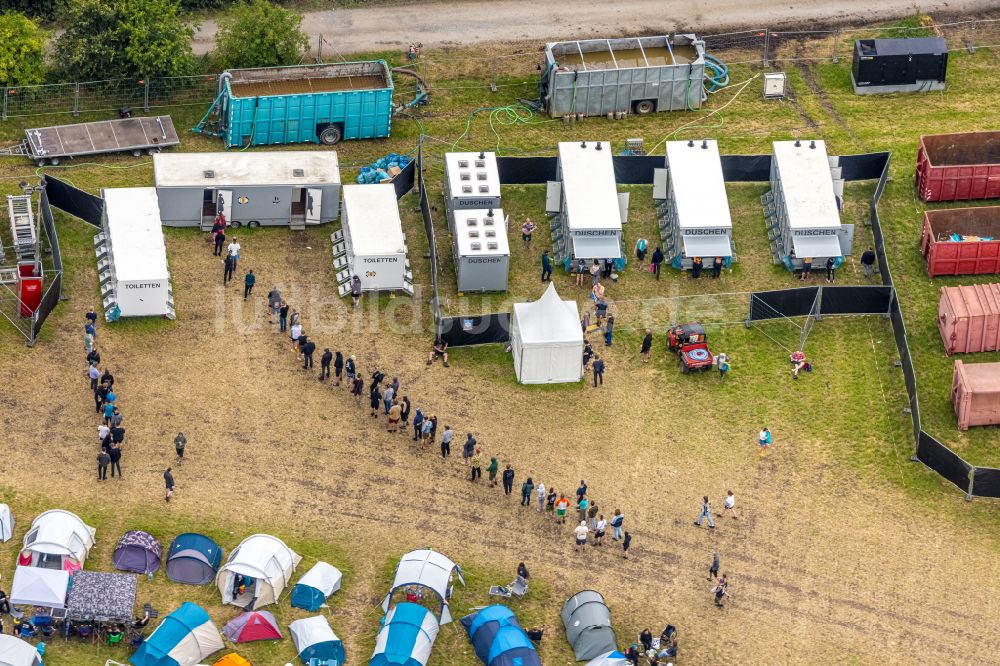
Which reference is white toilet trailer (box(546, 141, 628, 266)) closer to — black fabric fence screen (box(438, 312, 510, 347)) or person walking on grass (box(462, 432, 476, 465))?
black fabric fence screen (box(438, 312, 510, 347))

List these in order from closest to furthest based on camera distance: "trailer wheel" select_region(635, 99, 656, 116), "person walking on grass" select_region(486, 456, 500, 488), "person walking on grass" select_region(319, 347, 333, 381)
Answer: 1. "person walking on grass" select_region(486, 456, 500, 488)
2. "person walking on grass" select_region(319, 347, 333, 381)
3. "trailer wheel" select_region(635, 99, 656, 116)

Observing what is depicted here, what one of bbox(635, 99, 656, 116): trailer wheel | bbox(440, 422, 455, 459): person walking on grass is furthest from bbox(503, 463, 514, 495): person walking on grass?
bbox(635, 99, 656, 116): trailer wheel

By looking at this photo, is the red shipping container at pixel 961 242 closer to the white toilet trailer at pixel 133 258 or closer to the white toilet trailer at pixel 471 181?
the white toilet trailer at pixel 471 181

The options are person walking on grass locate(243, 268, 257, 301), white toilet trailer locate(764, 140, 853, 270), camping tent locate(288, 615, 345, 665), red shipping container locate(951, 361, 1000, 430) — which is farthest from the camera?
white toilet trailer locate(764, 140, 853, 270)

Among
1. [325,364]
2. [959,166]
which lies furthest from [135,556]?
[959,166]

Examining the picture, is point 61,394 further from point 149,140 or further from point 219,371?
point 149,140

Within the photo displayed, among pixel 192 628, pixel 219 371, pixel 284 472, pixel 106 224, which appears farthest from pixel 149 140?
pixel 192 628
